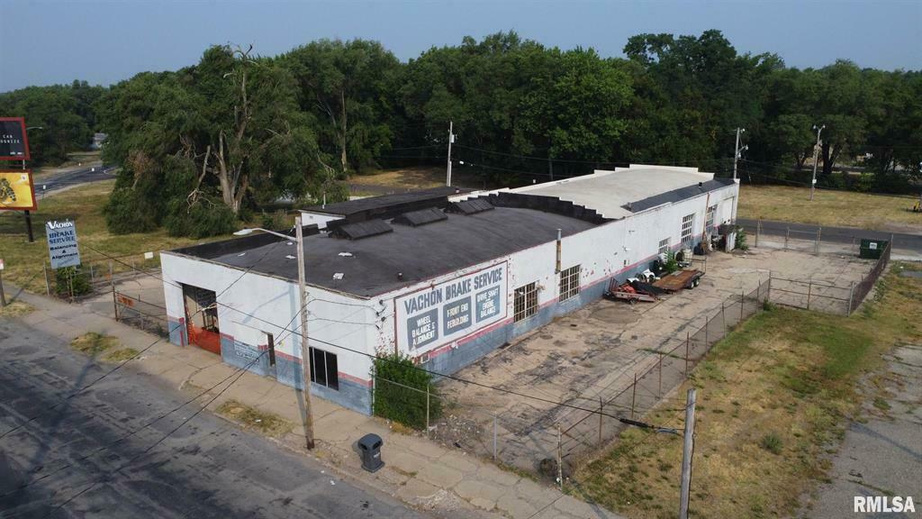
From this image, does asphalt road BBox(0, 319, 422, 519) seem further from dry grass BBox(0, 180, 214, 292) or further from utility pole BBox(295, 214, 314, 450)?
dry grass BBox(0, 180, 214, 292)

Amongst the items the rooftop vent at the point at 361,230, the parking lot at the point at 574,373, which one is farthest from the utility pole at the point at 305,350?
the rooftop vent at the point at 361,230

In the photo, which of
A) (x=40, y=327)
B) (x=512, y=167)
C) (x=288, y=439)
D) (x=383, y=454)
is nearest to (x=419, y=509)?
(x=383, y=454)

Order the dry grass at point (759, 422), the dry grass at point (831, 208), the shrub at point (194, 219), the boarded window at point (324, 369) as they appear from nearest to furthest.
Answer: the dry grass at point (759, 422) < the boarded window at point (324, 369) < the shrub at point (194, 219) < the dry grass at point (831, 208)

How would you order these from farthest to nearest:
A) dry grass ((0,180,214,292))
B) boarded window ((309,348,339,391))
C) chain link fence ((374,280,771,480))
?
dry grass ((0,180,214,292)), boarded window ((309,348,339,391)), chain link fence ((374,280,771,480))

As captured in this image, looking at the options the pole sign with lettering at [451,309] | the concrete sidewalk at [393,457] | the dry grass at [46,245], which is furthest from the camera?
the dry grass at [46,245]

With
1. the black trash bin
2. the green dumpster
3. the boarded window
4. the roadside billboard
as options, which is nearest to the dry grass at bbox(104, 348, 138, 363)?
the boarded window

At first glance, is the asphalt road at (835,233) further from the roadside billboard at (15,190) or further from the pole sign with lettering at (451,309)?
the roadside billboard at (15,190)

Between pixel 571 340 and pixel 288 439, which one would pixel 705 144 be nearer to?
pixel 571 340
